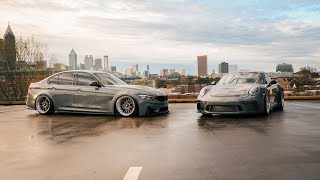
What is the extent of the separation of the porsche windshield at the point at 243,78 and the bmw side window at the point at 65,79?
14.2 feet

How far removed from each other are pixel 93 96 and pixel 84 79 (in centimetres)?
71

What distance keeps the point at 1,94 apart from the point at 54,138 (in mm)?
39809

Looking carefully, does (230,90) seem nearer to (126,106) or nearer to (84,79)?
(126,106)

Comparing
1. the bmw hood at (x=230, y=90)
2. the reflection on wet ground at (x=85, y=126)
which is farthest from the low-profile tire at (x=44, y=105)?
the bmw hood at (x=230, y=90)

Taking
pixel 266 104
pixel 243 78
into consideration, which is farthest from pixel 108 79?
pixel 266 104

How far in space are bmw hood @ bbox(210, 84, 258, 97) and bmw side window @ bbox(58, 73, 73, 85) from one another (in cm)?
410

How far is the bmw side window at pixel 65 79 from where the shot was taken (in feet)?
36.4

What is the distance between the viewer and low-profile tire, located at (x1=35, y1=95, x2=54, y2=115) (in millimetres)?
11164

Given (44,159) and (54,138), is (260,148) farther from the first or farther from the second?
(54,138)

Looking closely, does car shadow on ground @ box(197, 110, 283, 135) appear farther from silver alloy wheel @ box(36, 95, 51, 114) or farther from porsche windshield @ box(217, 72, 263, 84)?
silver alloy wheel @ box(36, 95, 51, 114)

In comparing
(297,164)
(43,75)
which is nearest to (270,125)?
(297,164)

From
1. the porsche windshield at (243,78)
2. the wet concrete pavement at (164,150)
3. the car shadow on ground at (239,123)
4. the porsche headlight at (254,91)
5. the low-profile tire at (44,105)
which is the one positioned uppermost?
the porsche windshield at (243,78)

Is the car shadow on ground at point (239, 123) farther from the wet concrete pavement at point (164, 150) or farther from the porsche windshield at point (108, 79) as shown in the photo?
the porsche windshield at point (108, 79)

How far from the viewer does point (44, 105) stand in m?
11.3
